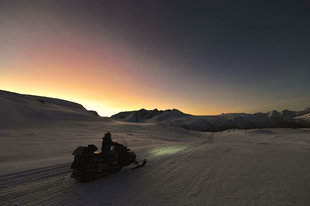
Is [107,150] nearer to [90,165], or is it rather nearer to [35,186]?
[90,165]

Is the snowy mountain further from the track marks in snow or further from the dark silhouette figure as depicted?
the dark silhouette figure

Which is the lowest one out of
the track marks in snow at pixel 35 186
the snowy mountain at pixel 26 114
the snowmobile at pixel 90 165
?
the track marks in snow at pixel 35 186

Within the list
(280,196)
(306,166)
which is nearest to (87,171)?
(280,196)

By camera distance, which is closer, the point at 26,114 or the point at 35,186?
the point at 35,186

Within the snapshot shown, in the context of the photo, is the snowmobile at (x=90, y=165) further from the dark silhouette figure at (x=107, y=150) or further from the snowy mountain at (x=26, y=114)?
the snowy mountain at (x=26, y=114)

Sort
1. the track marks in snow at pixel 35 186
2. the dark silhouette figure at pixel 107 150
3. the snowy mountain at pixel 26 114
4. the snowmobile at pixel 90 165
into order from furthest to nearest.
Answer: the snowy mountain at pixel 26 114 → the dark silhouette figure at pixel 107 150 → the snowmobile at pixel 90 165 → the track marks in snow at pixel 35 186

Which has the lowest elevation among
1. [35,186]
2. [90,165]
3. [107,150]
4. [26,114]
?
[35,186]

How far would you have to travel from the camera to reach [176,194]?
4.09 meters

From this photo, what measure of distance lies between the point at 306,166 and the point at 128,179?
28.1 ft

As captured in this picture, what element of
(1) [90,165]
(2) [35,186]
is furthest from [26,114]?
(1) [90,165]

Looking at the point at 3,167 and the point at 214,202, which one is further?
the point at 3,167

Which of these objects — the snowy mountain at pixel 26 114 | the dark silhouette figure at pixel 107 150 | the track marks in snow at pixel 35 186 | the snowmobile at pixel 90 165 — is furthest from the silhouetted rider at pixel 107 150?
the snowy mountain at pixel 26 114

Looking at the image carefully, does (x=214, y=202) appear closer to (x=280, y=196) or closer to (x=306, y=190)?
(x=280, y=196)

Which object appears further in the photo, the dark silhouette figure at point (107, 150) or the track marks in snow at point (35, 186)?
the dark silhouette figure at point (107, 150)
